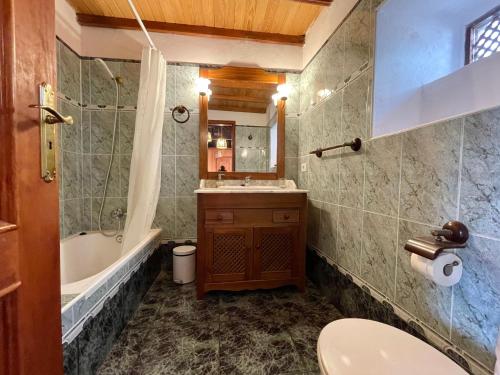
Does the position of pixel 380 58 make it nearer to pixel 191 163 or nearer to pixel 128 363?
pixel 191 163

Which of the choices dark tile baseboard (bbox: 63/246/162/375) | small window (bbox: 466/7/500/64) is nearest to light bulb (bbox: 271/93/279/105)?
small window (bbox: 466/7/500/64)

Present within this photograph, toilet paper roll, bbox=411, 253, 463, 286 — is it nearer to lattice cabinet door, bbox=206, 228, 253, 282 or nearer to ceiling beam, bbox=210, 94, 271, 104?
lattice cabinet door, bbox=206, 228, 253, 282

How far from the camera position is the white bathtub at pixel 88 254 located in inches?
69.2

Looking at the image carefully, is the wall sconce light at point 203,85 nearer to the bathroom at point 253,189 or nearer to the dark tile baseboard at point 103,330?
the bathroom at point 253,189

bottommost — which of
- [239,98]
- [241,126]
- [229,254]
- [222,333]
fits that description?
[222,333]

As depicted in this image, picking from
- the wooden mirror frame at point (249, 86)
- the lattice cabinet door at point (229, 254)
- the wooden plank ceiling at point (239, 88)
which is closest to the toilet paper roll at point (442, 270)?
the lattice cabinet door at point (229, 254)

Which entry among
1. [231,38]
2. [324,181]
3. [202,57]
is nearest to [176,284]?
[324,181]

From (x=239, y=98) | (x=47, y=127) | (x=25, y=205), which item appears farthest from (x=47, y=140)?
(x=239, y=98)

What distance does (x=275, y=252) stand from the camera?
1749 mm

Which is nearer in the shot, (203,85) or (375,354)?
(375,354)

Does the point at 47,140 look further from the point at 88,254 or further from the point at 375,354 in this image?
the point at 88,254

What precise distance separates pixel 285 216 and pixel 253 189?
321 mm

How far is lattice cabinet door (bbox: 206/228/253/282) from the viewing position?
1.66 metres

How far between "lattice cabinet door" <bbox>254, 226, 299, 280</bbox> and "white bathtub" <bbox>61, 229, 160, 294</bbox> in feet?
2.89
